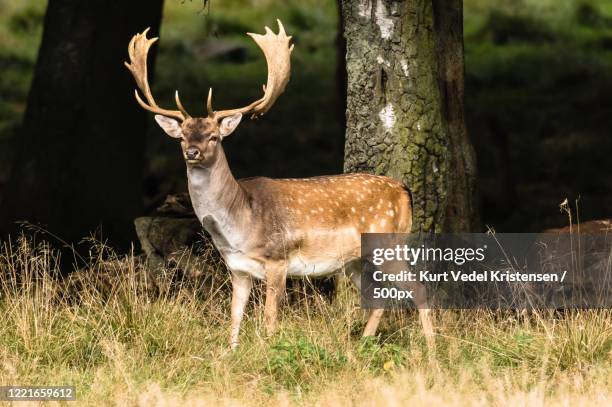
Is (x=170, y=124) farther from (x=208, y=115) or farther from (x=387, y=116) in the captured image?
(x=387, y=116)

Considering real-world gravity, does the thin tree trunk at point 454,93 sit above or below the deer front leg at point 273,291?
Result: above

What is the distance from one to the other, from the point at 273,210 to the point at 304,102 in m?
15.3

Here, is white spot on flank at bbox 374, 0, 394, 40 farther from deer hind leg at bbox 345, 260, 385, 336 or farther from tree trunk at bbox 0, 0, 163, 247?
tree trunk at bbox 0, 0, 163, 247

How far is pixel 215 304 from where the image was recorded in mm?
10219

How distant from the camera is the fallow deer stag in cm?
945

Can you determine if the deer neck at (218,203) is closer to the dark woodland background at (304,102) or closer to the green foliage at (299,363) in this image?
the green foliage at (299,363)

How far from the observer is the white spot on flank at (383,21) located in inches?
413

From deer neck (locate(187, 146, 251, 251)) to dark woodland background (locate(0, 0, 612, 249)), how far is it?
2.45 m

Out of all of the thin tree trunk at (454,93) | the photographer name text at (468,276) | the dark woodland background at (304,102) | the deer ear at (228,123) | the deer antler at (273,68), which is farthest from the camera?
the dark woodland background at (304,102)

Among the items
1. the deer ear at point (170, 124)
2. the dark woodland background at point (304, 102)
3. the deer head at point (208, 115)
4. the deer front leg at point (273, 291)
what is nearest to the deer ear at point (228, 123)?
the deer head at point (208, 115)

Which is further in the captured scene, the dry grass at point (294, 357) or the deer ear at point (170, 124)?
the deer ear at point (170, 124)

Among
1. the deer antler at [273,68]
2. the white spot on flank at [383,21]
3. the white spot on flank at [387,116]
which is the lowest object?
the white spot on flank at [387,116]

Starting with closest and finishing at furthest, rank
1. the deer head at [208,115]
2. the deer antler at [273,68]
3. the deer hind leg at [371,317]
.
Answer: the deer head at [208,115], the deer hind leg at [371,317], the deer antler at [273,68]

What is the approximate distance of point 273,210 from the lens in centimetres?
966
